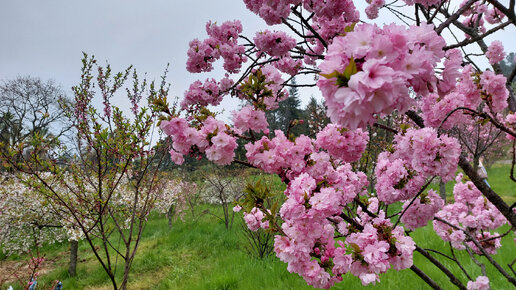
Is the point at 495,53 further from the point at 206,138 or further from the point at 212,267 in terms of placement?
the point at 212,267

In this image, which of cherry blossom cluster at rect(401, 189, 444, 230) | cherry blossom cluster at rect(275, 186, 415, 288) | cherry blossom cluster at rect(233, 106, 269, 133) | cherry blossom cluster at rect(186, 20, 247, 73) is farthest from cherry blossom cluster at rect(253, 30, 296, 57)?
cherry blossom cluster at rect(401, 189, 444, 230)

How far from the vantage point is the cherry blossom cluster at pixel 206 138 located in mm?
1578

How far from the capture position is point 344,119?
79cm

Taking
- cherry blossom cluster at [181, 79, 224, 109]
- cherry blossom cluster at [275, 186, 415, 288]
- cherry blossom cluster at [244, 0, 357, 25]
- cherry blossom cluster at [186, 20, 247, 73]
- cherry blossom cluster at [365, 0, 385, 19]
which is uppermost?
cherry blossom cluster at [365, 0, 385, 19]

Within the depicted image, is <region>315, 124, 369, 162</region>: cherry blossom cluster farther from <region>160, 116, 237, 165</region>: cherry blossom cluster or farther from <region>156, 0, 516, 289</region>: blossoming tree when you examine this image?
<region>160, 116, 237, 165</region>: cherry blossom cluster

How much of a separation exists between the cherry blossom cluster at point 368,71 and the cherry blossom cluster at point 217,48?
2297mm

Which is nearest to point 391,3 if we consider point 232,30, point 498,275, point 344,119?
point 232,30

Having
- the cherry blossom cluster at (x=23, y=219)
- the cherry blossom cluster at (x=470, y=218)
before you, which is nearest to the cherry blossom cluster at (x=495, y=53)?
the cherry blossom cluster at (x=470, y=218)

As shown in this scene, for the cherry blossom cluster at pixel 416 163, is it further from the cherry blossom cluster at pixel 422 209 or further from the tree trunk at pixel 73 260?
the tree trunk at pixel 73 260

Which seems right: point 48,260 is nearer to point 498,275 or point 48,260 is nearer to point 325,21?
point 325,21

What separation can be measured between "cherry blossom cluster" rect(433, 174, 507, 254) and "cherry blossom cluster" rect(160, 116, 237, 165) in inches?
122

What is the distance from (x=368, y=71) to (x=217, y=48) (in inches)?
96.8

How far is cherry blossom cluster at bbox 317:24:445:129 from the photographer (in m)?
0.70

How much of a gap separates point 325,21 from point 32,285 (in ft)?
13.8
